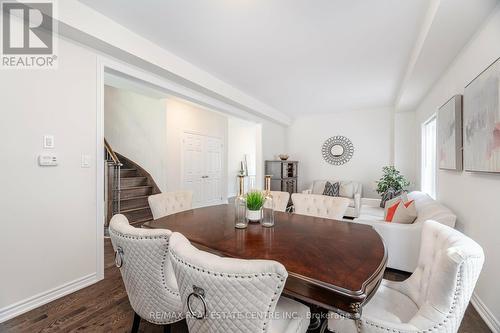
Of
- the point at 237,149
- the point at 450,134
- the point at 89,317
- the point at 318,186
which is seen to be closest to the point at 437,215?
the point at 450,134

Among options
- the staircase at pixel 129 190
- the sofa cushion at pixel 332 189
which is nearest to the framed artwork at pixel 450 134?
the sofa cushion at pixel 332 189

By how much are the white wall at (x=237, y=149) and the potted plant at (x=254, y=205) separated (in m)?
6.12

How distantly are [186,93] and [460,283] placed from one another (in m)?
3.35

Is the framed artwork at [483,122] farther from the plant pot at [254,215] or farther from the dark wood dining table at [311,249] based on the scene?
the plant pot at [254,215]

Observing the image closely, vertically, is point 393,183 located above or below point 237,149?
below

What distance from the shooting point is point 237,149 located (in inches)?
337

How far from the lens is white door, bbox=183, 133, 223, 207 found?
17.7ft

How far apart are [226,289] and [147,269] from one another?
2.00ft

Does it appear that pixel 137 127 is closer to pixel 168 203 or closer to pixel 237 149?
pixel 168 203

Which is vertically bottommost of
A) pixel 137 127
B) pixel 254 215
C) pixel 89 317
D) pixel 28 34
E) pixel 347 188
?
pixel 89 317

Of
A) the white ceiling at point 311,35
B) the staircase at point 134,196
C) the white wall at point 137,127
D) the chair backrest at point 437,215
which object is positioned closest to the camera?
the white ceiling at point 311,35

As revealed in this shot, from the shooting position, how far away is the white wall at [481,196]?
5.46 feet

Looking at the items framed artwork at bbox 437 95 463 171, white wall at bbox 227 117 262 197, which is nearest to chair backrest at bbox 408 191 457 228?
framed artwork at bbox 437 95 463 171

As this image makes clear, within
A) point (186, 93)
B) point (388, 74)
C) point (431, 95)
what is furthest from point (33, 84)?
point (431, 95)
